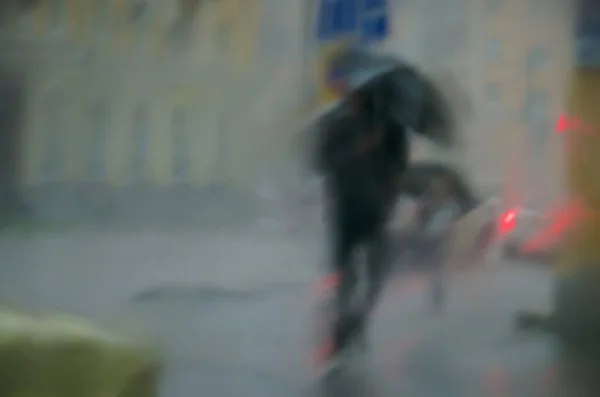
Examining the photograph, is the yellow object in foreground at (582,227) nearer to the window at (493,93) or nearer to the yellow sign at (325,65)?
the window at (493,93)

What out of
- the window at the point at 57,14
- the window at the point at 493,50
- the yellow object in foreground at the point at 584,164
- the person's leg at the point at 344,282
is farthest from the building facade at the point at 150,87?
the yellow object in foreground at the point at 584,164

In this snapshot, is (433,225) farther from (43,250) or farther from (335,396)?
(43,250)

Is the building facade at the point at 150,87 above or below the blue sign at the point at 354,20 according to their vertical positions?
below

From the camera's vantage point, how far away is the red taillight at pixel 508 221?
2.95 ft

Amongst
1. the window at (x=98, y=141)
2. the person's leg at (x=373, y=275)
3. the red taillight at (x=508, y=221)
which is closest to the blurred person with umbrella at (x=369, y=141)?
the person's leg at (x=373, y=275)

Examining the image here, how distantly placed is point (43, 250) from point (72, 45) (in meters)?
0.23

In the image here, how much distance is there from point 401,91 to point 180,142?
264 millimetres


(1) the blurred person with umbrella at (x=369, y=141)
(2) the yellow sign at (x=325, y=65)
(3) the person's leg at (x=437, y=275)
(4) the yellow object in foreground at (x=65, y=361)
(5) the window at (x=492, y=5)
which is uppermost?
(5) the window at (x=492, y=5)

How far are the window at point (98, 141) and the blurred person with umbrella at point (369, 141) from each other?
24 centimetres

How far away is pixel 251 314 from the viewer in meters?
0.86

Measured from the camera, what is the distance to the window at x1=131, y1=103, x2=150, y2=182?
34.3 inches

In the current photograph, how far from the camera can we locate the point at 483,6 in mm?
910

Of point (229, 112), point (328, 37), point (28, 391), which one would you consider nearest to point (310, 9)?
point (328, 37)

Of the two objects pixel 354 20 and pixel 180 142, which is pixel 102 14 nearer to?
pixel 180 142
